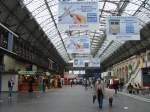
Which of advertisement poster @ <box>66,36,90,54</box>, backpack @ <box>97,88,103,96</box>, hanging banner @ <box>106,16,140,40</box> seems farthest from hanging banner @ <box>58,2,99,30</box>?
advertisement poster @ <box>66,36,90,54</box>

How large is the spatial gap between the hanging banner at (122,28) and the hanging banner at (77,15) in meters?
3.59

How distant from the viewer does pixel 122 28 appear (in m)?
34.6

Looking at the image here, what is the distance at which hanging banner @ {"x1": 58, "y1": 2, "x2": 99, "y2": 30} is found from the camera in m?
30.1

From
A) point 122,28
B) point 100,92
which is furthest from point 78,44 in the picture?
point 100,92

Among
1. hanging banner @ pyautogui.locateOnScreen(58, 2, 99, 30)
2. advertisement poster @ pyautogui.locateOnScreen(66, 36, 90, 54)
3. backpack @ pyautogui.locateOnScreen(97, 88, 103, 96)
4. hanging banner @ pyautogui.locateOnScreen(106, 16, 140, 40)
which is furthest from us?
advertisement poster @ pyautogui.locateOnScreen(66, 36, 90, 54)

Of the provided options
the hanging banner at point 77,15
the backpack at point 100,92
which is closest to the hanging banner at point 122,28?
the hanging banner at point 77,15

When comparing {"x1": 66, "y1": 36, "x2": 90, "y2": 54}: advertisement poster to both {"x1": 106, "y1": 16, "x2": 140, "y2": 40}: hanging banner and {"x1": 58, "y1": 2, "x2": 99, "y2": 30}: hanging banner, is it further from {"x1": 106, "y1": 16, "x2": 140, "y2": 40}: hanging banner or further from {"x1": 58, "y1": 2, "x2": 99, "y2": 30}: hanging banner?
{"x1": 58, "y1": 2, "x2": 99, "y2": 30}: hanging banner

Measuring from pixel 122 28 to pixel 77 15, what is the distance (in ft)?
18.9

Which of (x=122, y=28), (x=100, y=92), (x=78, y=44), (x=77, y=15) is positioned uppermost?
(x=77, y=15)

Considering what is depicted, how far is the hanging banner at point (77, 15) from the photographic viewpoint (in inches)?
1185

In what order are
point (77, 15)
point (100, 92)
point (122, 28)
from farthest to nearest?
point (122, 28), point (77, 15), point (100, 92)

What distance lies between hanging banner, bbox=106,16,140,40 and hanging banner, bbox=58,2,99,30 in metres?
3.59

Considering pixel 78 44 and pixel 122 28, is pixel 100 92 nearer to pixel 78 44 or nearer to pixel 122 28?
pixel 122 28

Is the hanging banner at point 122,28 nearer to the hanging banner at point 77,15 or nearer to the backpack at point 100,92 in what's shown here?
the hanging banner at point 77,15
